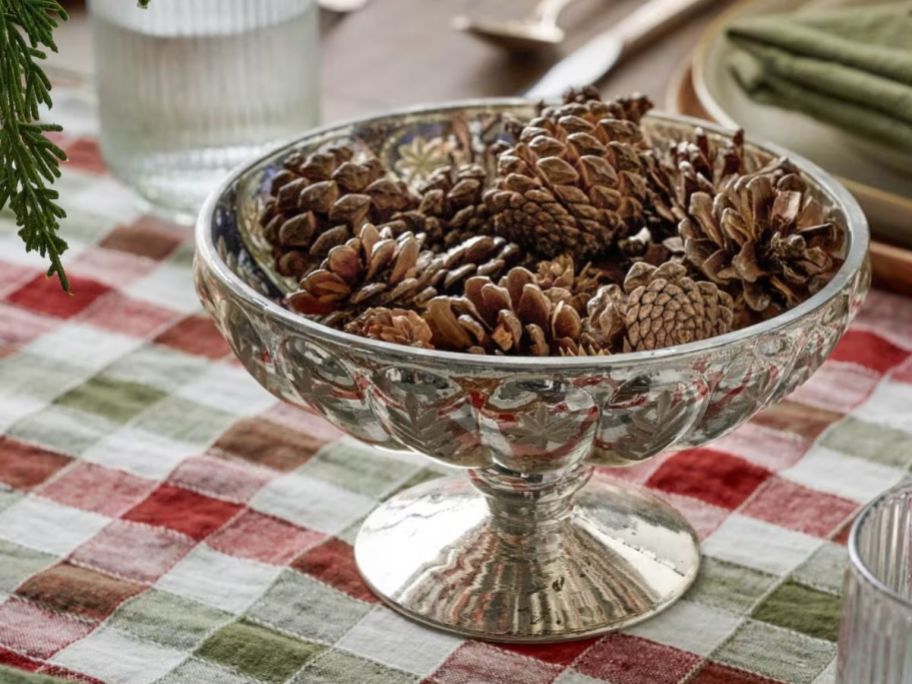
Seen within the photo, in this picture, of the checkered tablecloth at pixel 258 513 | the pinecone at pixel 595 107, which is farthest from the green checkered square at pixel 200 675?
the pinecone at pixel 595 107

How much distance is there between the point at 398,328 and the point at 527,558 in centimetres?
13

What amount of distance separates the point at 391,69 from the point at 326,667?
581 mm

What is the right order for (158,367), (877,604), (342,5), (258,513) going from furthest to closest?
Result: (342,5) → (158,367) → (258,513) → (877,604)

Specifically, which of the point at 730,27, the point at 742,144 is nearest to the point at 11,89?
the point at 742,144

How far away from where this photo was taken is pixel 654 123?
653 mm

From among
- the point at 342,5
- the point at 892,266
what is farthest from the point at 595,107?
the point at 342,5

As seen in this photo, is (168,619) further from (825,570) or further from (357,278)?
(825,570)

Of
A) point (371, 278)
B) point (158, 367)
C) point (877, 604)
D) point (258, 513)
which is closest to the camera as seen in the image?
point (877, 604)

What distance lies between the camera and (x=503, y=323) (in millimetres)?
494

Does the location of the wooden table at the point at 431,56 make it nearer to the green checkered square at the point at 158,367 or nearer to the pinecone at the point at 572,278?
the green checkered square at the point at 158,367

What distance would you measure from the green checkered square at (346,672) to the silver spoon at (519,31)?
23.3 inches

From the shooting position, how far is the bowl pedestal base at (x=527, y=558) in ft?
1.84

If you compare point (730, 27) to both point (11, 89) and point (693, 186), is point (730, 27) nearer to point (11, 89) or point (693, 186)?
point (693, 186)

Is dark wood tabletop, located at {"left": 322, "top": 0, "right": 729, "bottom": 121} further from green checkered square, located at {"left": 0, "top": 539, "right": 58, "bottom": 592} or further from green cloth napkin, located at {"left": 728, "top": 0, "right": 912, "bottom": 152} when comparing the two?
green checkered square, located at {"left": 0, "top": 539, "right": 58, "bottom": 592}
